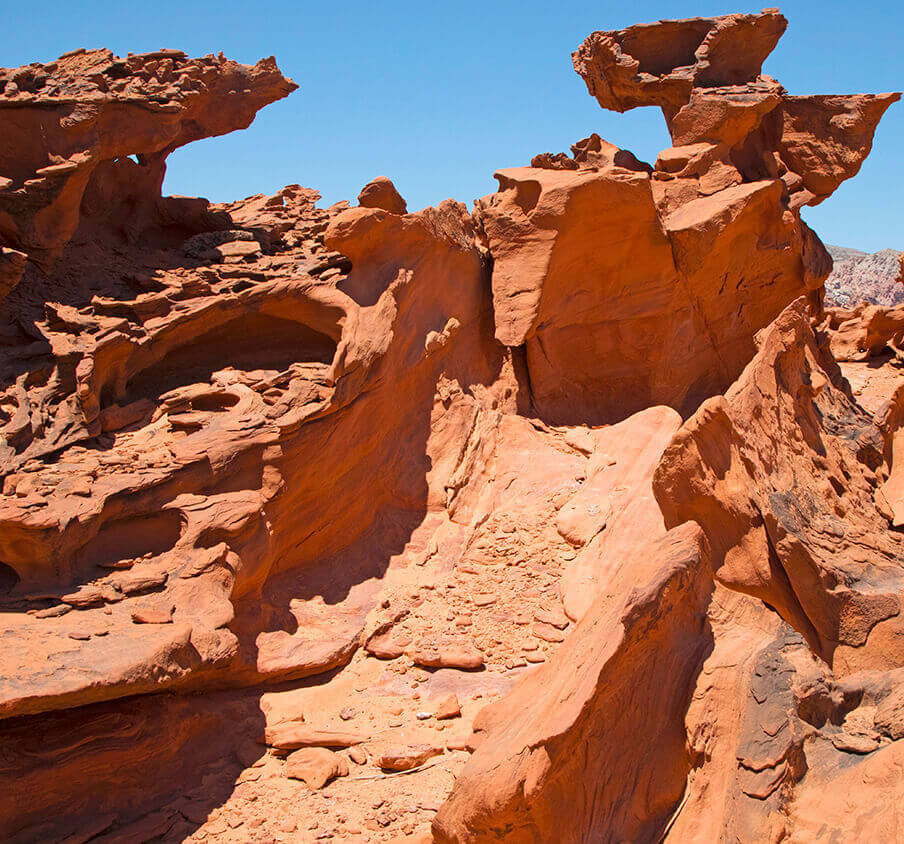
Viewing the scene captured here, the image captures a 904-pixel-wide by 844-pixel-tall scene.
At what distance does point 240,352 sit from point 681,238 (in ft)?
13.5

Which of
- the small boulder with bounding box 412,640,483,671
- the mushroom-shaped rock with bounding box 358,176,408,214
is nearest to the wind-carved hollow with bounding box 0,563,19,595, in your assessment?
the small boulder with bounding box 412,640,483,671

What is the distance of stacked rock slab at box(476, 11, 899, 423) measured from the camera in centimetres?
764

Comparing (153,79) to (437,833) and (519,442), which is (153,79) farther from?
(437,833)

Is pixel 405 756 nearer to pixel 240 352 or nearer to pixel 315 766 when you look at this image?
pixel 315 766

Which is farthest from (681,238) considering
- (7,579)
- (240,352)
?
(7,579)

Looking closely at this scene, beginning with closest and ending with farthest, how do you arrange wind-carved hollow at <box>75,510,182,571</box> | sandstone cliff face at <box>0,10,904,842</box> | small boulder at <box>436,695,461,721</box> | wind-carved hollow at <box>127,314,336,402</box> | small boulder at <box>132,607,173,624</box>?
1. sandstone cliff face at <box>0,10,904,842</box>
2. small boulder at <box>132,607,173,624</box>
3. small boulder at <box>436,695,461,721</box>
4. wind-carved hollow at <box>75,510,182,571</box>
5. wind-carved hollow at <box>127,314,336,402</box>

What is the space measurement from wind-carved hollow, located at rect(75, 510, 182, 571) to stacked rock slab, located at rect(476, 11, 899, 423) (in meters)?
3.69

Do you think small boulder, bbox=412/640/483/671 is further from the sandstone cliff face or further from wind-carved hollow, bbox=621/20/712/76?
wind-carved hollow, bbox=621/20/712/76

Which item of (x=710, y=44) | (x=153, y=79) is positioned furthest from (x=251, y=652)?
(x=710, y=44)

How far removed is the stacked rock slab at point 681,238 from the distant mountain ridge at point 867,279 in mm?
18171

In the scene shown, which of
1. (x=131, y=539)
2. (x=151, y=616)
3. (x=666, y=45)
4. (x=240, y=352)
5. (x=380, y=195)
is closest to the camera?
(x=151, y=616)

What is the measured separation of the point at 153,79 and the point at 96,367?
3.18m

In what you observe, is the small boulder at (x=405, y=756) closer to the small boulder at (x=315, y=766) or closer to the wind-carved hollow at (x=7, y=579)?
the small boulder at (x=315, y=766)

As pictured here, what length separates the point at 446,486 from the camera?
666cm
